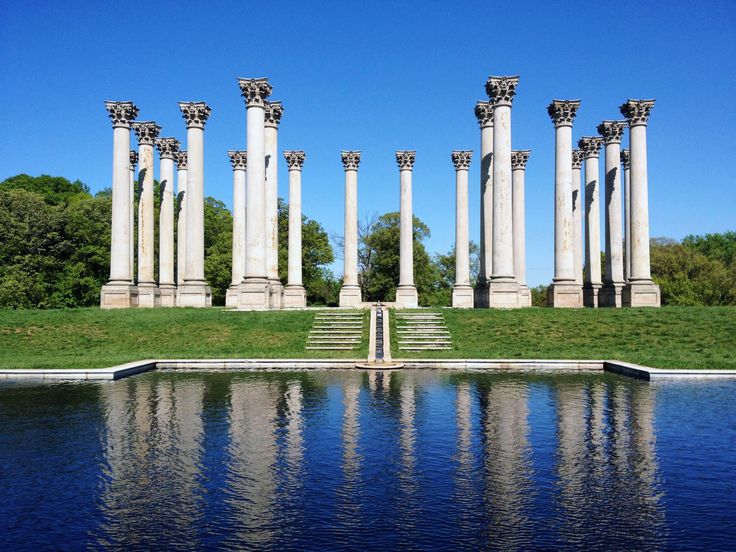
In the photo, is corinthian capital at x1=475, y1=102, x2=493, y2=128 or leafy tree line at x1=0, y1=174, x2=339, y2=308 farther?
leafy tree line at x1=0, y1=174, x2=339, y2=308

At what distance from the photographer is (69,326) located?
39938 millimetres

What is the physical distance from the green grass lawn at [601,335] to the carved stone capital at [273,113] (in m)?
26.2

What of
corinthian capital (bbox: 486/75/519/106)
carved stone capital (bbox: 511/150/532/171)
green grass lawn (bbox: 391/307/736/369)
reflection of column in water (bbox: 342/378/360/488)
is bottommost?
reflection of column in water (bbox: 342/378/360/488)

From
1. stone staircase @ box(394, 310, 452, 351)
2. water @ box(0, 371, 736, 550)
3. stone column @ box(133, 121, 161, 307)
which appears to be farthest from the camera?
stone column @ box(133, 121, 161, 307)

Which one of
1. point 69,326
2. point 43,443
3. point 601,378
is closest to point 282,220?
point 69,326

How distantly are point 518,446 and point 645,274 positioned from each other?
136 feet

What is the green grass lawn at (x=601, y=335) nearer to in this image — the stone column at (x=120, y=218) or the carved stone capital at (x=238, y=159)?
the stone column at (x=120, y=218)

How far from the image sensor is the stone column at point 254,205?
155 ft

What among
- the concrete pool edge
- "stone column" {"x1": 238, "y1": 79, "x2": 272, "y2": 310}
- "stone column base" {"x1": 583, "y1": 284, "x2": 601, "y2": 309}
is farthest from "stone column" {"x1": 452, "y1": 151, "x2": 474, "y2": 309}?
the concrete pool edge

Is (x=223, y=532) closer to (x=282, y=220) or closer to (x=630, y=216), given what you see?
(x=630, y=216)

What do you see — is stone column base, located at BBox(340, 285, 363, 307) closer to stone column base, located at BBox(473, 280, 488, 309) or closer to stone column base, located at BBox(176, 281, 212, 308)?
stone column base, located at BBox(473, 280, 488, 309)

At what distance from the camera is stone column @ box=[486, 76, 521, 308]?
4638 centimetres

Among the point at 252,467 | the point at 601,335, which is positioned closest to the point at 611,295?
the point at 601,335

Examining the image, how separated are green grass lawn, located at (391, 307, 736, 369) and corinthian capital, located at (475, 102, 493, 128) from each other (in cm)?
2133
